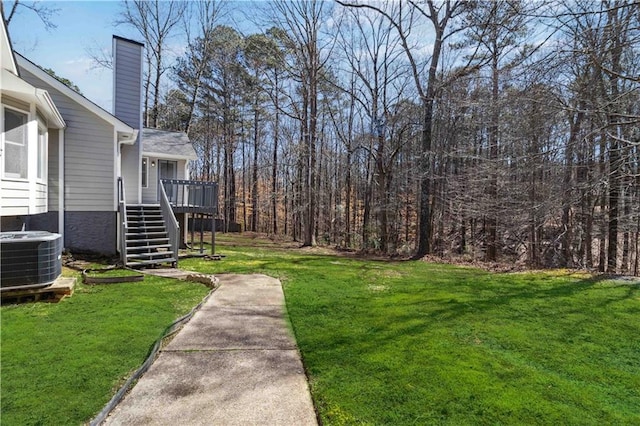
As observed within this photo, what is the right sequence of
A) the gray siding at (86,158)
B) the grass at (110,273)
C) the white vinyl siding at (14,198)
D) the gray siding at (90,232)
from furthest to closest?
the gray siding at (90,232), the gray siding at (86,158), the grass at (110,273), the white vinyl siding at (14,198)

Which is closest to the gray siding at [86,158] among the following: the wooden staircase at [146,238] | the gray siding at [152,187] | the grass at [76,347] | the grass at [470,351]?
the wooden staircase at [146,238]

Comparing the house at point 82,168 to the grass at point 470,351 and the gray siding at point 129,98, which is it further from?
the grass at point 470,351

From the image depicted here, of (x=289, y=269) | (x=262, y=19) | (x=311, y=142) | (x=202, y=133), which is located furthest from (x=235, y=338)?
(x=202, y=133)

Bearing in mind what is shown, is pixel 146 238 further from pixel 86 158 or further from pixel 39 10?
pixel 39 10

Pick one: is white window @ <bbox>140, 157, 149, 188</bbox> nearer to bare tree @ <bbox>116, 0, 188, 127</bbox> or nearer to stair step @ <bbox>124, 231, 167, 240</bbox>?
stair step @ <bbox>124, 231, 167, 240</bbox>

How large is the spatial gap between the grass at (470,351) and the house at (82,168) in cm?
473

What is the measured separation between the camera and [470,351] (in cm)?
358

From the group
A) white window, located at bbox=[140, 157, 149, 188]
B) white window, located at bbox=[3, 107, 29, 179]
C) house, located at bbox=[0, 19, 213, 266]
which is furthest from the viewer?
white window, located at bbox=[140, 157, 149, 188]

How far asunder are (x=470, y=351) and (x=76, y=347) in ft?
12.8

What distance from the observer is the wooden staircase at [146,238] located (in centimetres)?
808

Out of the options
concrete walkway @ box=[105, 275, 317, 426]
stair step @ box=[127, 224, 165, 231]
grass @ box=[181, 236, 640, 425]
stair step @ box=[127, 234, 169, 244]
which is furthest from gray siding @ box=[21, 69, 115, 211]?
concrete walkway @ box=[105, 275, 317, 426]

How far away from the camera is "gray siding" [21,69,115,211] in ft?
28.5

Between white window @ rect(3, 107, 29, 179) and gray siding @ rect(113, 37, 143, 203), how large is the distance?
14.7ft

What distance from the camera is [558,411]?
255 cm
